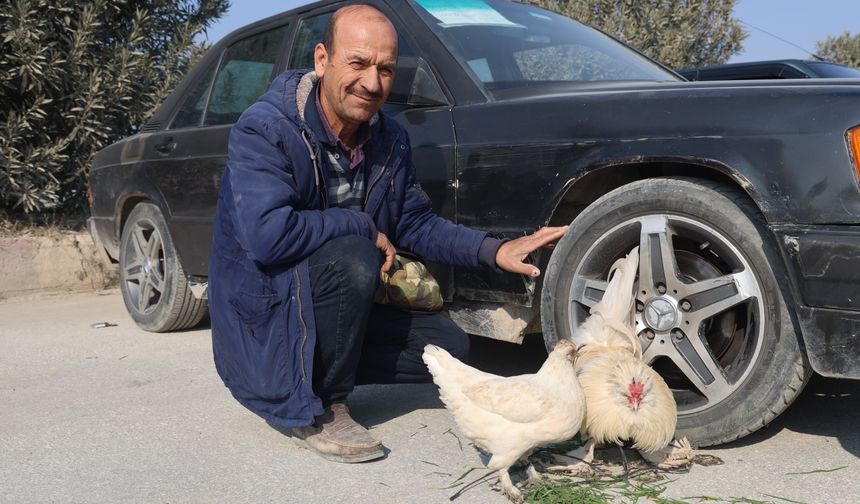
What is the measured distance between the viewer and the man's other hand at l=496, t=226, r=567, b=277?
9.93ft

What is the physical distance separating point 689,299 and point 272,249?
1423mm

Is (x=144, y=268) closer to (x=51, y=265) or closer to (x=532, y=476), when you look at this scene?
(x=51, y=265)

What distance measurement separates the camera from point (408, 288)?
3213 millimetres

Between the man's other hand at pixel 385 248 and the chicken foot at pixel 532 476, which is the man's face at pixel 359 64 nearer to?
the man's other hand at pixel 385 248

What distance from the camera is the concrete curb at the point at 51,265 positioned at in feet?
22.0

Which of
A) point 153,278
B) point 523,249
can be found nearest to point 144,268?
point 153,278

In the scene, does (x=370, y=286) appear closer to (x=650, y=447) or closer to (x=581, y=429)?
(x=581, y=429)

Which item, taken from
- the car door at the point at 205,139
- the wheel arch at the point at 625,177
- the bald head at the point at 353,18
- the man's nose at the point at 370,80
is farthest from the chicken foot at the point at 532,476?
the car door at the point at 205,139

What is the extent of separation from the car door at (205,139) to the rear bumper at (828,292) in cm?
292

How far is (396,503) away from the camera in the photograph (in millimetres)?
2553

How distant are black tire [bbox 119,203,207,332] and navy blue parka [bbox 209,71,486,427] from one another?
2002 mm

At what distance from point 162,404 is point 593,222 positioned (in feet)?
6.71

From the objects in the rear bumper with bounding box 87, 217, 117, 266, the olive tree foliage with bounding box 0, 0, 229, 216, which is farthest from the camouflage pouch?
the olive tree foliage with bounding box 0, 0, 229, 216

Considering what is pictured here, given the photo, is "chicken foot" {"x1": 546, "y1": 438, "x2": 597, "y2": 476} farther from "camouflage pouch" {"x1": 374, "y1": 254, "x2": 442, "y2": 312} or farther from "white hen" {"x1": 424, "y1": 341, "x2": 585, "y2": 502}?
"camouflage pouch" {"x1": 374, "y1": 254, "x2": 442, "y2": 312}
